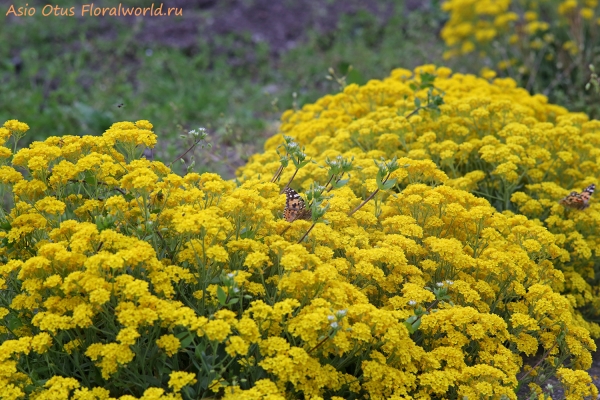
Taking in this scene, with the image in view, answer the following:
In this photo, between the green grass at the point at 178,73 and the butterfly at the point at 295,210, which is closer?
the butterfly at the point at 295,210

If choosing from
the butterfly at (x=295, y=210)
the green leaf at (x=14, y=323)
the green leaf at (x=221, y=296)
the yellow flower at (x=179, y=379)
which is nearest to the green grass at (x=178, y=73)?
the butterfly at (x=295, y=210)

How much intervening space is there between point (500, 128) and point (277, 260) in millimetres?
2067

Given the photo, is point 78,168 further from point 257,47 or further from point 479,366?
point 257,47

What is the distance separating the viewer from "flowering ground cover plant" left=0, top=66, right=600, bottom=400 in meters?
2.53

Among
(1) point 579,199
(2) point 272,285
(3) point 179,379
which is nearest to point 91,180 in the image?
(2) point 272,285

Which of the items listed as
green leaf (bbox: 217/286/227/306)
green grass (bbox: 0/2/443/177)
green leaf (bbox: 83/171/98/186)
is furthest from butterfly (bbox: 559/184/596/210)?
green grass (bbox: 0/2/443/177)

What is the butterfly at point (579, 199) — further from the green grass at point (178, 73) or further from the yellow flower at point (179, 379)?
the green grass at point (178, 73)

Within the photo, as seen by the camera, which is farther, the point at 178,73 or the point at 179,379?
the point at 178,73

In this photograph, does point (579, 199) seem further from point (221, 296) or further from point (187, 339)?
point (187, 339)

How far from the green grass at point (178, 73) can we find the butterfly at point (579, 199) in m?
3.03

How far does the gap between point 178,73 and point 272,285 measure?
5499 mm

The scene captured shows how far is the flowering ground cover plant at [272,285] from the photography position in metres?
2.53

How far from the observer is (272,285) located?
9.93 feet

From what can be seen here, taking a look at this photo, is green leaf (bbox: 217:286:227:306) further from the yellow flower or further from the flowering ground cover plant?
the yellow flower
